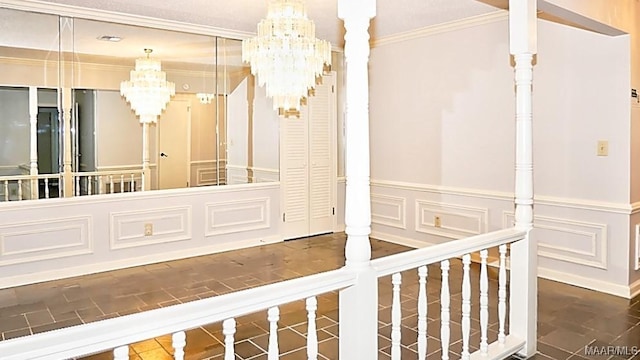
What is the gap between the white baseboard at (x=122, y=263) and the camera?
177 inches

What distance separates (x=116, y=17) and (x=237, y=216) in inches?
98.0

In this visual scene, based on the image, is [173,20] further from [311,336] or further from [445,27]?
[311,336]

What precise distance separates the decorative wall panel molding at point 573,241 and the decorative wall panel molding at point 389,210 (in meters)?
1.72

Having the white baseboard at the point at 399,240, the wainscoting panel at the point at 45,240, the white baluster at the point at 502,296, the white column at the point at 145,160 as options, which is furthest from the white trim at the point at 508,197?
→ the wainscoting panel at the point at 45,240

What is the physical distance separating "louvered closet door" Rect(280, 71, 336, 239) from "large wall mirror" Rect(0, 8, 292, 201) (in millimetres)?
201

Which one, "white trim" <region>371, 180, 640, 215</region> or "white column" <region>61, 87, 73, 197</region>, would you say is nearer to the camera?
"white trim" <region>371, 180, 640, 215</region>

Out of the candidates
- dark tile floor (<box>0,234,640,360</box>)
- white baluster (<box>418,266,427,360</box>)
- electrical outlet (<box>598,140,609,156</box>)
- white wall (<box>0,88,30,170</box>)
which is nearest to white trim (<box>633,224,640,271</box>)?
dark tile floor (<box>0,234,640,360</box>)

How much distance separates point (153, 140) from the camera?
5.50m

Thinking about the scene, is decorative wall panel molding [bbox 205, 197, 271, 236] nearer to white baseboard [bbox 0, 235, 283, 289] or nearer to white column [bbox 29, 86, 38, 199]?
white baseboard [bbox 0, 235, 283, 289]

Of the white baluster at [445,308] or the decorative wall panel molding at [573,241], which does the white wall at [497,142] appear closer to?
the decorative wall panel molding at [573,241]

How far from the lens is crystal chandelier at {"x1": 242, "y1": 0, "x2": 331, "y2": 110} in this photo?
13.1 feet

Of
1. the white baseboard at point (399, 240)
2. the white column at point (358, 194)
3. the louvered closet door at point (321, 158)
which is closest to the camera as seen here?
the white column at point (358, 194)

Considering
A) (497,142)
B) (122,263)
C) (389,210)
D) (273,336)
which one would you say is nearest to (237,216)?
(122,263)

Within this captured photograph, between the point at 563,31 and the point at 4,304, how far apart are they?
5.22 meters
